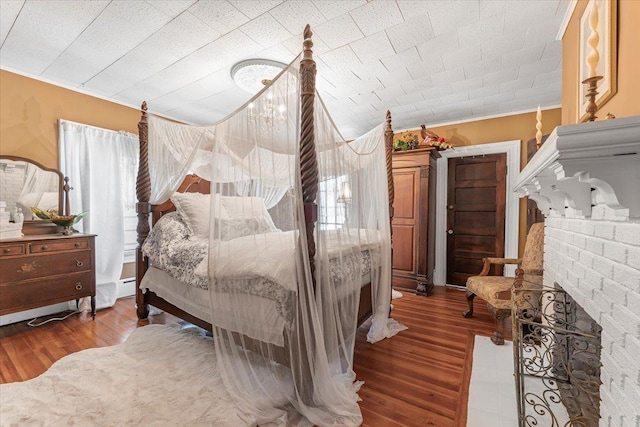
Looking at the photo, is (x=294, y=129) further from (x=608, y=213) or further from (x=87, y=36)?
(x=87, y=36)

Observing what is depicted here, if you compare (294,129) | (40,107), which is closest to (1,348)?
(40,107)

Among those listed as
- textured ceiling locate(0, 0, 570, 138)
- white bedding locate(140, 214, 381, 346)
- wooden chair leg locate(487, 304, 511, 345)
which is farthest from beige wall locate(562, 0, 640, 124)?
wooden chair leg locate(487, 304, 511, 345)

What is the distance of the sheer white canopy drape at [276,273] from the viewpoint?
1536mm

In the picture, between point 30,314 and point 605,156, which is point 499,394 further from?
point 30,314

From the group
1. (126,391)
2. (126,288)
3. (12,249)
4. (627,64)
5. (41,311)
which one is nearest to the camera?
(627,64)

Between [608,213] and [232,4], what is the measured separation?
231cm

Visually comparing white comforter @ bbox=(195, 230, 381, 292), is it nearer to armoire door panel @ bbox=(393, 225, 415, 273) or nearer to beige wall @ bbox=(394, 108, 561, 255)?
armoire door panel @ bbox=(393, 225, 415, 273)

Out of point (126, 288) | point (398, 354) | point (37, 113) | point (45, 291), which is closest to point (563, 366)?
point (398, 354)

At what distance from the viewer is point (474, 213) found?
3.99m

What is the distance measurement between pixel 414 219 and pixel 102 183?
3963 mm

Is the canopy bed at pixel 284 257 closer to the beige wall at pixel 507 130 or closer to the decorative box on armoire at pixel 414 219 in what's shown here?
the decorative box on armoire at pixel 414 219

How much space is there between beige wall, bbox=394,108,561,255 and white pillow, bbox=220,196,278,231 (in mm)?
3527

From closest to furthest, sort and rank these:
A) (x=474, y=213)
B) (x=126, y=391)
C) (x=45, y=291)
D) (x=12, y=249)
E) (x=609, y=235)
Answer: (x=609, y=235) → (x=126, y=391) → (x=12, y=249) → (x=45, y=291) → (x=474, y=213)

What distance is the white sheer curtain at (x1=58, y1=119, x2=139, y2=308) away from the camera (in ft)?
10.1
